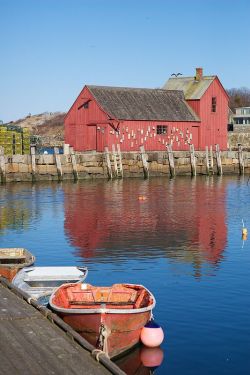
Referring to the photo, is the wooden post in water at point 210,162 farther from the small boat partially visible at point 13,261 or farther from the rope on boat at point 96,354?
the rope on boat at point 96,354

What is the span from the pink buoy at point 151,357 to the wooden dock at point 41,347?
2068 mm

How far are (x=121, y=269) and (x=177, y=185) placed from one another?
3204 centimetres

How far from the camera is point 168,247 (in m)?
26.1

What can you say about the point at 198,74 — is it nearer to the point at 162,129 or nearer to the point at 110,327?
the point at 162,129

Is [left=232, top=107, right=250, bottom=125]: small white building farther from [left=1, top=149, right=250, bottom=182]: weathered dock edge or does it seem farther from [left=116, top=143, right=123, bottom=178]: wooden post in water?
[left=116, top=143, right=123, bottom=178]: wooden post in water

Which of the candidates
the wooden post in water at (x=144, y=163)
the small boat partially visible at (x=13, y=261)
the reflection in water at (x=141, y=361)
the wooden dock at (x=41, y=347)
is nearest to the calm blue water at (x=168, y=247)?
the reflection in water at (x=141, y=361)

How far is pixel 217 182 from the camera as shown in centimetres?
5706

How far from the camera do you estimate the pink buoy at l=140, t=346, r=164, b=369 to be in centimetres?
1360

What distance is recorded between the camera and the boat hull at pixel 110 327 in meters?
13.2

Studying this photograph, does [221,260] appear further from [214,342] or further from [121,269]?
[214,342]

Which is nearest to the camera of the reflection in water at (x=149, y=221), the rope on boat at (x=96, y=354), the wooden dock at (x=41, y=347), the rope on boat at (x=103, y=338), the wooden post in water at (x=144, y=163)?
the wooden dock at (x=41, y=347)

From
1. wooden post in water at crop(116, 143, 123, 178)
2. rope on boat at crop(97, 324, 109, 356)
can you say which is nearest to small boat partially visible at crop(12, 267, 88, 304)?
rope on boat at crop(97, 324, 109, 356)

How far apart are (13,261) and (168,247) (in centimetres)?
780

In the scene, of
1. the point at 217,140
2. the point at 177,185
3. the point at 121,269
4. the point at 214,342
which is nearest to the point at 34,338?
the point at 214,342
